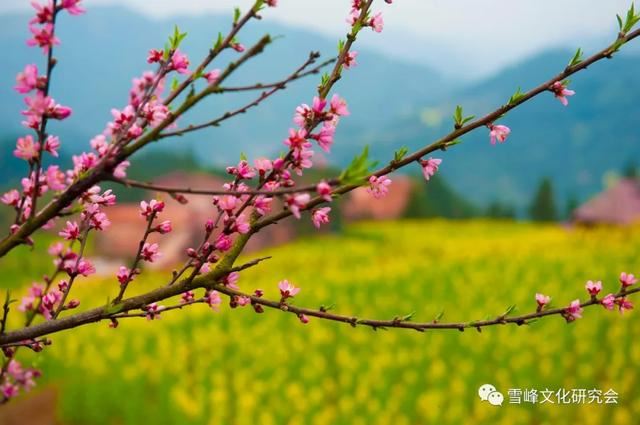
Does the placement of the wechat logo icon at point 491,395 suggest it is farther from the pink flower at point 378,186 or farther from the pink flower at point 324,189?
the pink flower at point 324,189

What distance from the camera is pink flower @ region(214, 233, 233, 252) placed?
1262 millimetres

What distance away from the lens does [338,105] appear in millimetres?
1169

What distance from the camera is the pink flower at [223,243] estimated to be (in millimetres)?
1262

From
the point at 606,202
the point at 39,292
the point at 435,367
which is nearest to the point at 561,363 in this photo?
the point at 435,367

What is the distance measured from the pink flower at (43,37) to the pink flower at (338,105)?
1.59 feet

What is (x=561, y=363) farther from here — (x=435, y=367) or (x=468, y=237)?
(x=468, y=237)

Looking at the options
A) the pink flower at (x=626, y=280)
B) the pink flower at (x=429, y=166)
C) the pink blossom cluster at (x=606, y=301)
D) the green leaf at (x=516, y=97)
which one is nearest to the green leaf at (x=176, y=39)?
the pink flower at (x=429, y=166)

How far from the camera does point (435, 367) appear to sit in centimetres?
637

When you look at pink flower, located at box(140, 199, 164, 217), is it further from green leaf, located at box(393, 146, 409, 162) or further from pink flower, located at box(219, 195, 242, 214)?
green leaf, located at box(393, 146, 409, 162)

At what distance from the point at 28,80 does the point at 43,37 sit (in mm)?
69

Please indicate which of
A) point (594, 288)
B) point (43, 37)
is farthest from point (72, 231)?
point (594, 288)

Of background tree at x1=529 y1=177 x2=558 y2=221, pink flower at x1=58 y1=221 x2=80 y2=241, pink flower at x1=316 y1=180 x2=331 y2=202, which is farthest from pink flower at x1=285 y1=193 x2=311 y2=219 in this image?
background tree at x1=529 y1=177 x2=558 y2=221

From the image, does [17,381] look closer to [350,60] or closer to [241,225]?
[241,225]

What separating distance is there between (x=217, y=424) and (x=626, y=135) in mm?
201207
